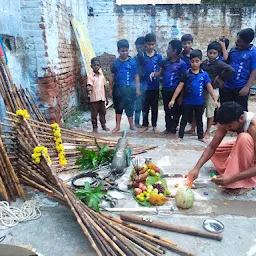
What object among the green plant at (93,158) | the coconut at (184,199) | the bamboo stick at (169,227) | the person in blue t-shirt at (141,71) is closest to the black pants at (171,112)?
the person in blue t-shirt at (141,71)

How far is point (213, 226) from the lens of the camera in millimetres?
2355

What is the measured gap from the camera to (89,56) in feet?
26.1

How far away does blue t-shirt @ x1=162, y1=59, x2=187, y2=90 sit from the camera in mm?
4648

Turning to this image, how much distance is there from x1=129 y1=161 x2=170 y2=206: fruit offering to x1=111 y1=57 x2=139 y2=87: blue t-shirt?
216 centimetres

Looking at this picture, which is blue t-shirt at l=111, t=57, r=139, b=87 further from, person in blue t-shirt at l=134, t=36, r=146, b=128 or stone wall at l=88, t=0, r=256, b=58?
stone wall at l=88, t=0, r=256, b=58

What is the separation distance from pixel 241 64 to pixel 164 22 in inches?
228

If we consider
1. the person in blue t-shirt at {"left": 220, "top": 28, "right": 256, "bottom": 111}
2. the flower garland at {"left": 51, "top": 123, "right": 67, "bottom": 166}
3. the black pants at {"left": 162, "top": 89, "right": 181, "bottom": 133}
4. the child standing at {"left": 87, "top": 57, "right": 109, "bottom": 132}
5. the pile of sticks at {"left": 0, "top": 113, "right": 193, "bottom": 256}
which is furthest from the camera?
the child standing at {"left": 87, "top": 57, "right": 109, "bottom": 132}

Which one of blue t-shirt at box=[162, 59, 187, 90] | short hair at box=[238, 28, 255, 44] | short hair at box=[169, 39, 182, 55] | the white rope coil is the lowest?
the white rope coil

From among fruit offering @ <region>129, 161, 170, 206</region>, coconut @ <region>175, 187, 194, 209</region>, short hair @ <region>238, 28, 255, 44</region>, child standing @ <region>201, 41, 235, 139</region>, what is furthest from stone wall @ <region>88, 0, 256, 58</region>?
coconut @ <region>175, 187, 194, 209</region>

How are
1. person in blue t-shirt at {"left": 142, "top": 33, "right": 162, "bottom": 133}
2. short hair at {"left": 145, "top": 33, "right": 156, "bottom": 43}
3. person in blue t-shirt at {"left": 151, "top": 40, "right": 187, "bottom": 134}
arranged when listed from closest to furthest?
person in blue t-shirt at {"left": 151, "top": 40, "right": 187, "bottom": 134}
short hair at {"left": 145, "top": 33, "right": 156, "bottom": 43}
person in blue t-shirt at {"left": 142, "top": 33, "right": 162, "bottom": 133}

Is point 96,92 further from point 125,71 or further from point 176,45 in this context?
point 176,45

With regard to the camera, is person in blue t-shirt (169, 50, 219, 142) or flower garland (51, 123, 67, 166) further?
person in blue t-shirt (169, 50, 219, 142)

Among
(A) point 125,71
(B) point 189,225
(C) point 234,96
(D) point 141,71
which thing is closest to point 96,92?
(A) point 125,71

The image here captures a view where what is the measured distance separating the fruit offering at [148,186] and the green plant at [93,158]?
601mm
